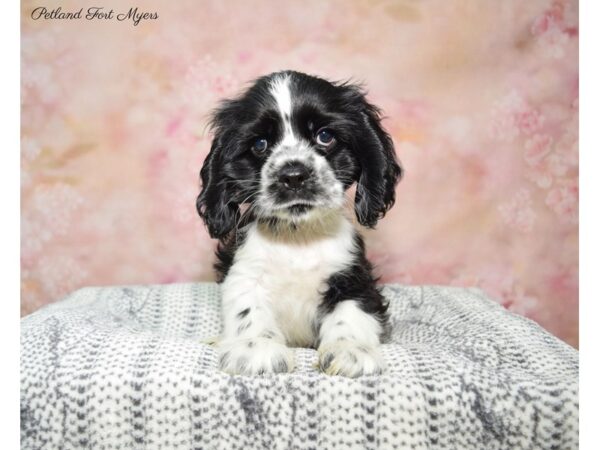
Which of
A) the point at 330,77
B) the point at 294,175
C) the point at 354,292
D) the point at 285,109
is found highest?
the point at 330,77

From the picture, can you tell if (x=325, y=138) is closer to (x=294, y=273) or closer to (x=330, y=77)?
(x=294, y=273)

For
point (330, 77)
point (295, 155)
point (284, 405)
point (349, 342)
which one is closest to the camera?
point (284, 405)

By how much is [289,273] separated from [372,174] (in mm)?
593

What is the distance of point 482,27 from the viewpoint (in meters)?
3.53

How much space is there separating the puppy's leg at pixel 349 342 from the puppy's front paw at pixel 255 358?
0.14m

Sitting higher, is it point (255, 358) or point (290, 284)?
point (290, 284)

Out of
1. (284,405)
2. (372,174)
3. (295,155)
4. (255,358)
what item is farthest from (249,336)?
(372,174)

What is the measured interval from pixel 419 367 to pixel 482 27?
102 inches

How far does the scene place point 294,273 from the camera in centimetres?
245

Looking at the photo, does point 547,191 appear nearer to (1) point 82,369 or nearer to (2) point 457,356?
(2) point 457,356

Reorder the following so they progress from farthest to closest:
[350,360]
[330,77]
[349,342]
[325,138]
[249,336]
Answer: [330,77], [325,138], [249,336], [349,342], [350,360]

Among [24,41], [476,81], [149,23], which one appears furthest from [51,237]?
[476,81]

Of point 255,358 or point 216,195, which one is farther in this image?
point 216,195

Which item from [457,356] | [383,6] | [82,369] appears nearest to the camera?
[82,369]
